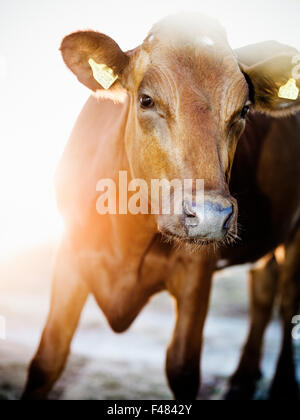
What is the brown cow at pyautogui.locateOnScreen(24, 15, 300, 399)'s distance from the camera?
1.93 m

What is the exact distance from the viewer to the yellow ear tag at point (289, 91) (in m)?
2.44

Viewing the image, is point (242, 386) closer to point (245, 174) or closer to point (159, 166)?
point (245, 174)

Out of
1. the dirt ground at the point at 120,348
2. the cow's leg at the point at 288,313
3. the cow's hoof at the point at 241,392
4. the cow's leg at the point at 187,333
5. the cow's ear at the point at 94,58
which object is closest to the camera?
the cow's ear at the point at 94,58

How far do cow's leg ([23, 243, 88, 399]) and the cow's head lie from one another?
31.3 inches

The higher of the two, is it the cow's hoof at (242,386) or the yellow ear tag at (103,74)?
the yellow ear tag at (103,74)

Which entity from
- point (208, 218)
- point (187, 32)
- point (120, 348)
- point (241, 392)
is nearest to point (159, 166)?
point (208, 218)

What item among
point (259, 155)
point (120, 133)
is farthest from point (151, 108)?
point (259, 155)

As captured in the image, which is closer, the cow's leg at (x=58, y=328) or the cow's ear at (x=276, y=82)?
the cow's ear at (x=276, y=82)

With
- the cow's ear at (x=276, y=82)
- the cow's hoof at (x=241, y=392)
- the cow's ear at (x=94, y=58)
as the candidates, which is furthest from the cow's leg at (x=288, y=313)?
the cow's ear at (x=94, y=58)

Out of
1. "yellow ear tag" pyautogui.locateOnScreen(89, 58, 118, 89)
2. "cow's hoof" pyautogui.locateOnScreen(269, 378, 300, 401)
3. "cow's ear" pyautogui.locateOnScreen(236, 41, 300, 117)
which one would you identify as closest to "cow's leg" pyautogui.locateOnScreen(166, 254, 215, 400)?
"cow's ear" pyautogui.locateOnScreen(236, 41, 300, 117)

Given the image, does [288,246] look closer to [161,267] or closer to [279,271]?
[279,271]

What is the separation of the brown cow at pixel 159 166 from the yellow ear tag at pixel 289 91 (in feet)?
0.10

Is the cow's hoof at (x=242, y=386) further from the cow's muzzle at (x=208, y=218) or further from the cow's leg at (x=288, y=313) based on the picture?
the cow's muzzle at (x=208, y=218)

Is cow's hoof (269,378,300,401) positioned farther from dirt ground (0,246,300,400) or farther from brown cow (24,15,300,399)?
brown cow (24,15,300,399)
